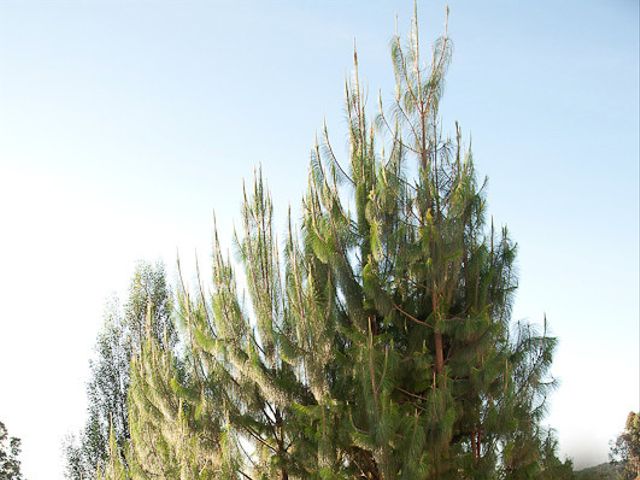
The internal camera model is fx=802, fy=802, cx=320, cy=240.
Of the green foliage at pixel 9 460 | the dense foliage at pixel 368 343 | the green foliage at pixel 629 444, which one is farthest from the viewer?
the green foliage at pixel 629 444

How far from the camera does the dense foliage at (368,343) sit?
9195 mm

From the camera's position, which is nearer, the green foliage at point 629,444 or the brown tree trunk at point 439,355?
the brown tree trunk at point 439,355

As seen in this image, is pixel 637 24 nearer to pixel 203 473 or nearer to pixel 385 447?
pixel 385 447

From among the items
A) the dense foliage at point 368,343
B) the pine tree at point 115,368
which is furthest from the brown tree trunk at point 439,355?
the pine tree at point 115,368

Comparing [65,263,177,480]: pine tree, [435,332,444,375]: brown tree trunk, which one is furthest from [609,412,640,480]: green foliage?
[435,332,444,375]: brown tree trunk

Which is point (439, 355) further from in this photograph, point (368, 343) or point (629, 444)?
point (629, 444)

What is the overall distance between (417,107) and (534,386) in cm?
385

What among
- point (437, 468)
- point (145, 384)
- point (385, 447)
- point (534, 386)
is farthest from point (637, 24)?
point (145, 384)

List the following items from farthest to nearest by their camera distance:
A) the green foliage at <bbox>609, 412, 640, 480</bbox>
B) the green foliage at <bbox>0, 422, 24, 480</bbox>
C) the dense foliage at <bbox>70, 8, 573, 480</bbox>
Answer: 1. the green foliage at <bbox>609, 412, 640, 480</bbox>
2. the green foliage at <bbox>0, 422, 24, 480</bbox>
3. the dense foliage at <bbox>70, 8, 573, 480</bbox>

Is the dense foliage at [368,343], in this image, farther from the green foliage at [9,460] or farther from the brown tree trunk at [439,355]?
the green foliage at [9,460]

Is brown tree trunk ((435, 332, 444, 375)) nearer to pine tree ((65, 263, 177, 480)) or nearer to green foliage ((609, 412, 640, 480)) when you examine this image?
pine tree ((65, 263, 177, 480))

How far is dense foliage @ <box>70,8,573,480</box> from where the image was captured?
9195mm

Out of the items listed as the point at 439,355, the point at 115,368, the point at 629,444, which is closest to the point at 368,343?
the point at 439,355

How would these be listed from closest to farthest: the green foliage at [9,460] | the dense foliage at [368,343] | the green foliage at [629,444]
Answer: the dense foliage at [368,343]
the green foliage at [9,460]
the green foliage at [629,444]
